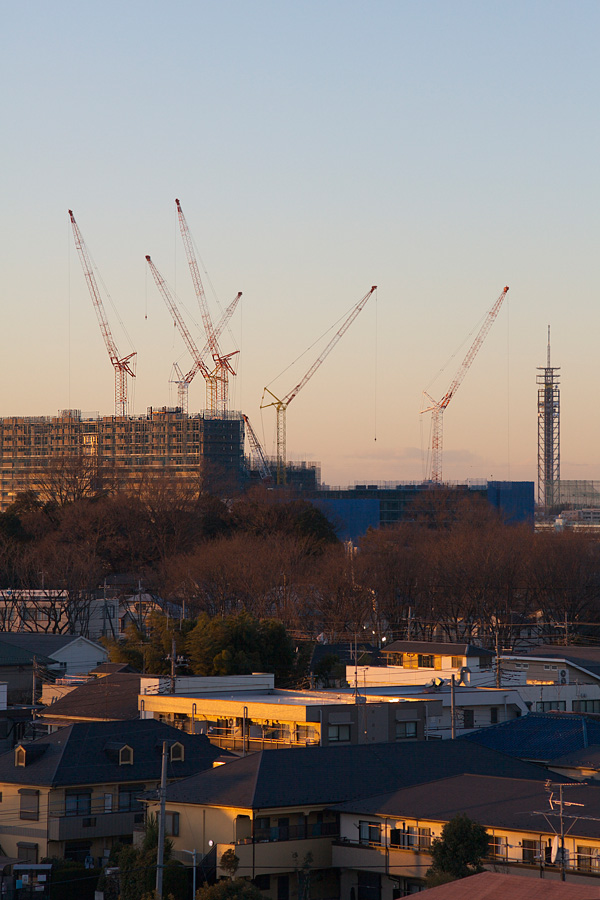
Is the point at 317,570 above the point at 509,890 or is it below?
above

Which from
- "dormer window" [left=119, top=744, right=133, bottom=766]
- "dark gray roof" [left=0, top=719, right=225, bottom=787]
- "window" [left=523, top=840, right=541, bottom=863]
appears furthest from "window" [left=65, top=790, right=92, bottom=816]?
"window" [left=523, top=840, right=541, bottom=863]

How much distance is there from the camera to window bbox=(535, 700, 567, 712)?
33031 millimetres

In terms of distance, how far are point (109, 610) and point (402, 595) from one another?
12413 millimetres

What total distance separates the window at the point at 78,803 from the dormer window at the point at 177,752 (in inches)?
79.7

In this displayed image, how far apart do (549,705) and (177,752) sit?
46.5 ft

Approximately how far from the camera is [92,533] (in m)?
59.8

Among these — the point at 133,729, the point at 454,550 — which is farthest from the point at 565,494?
the point at 133,729

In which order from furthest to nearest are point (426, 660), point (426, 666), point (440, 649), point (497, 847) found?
point (426, 660) < point (426, 666) < point (440, 649) < point (497, 847)

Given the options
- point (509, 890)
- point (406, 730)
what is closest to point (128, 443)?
point (406, 730)

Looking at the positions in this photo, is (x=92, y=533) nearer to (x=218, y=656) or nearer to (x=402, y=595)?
(x=402, y=595)

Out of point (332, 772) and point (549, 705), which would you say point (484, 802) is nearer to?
point (332, 772)

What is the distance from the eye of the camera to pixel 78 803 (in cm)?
2142

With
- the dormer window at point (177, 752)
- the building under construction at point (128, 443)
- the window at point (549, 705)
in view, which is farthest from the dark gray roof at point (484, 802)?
the building under construction at point (128, 443)

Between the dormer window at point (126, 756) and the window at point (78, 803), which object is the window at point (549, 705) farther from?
the window at point (78, 803)
